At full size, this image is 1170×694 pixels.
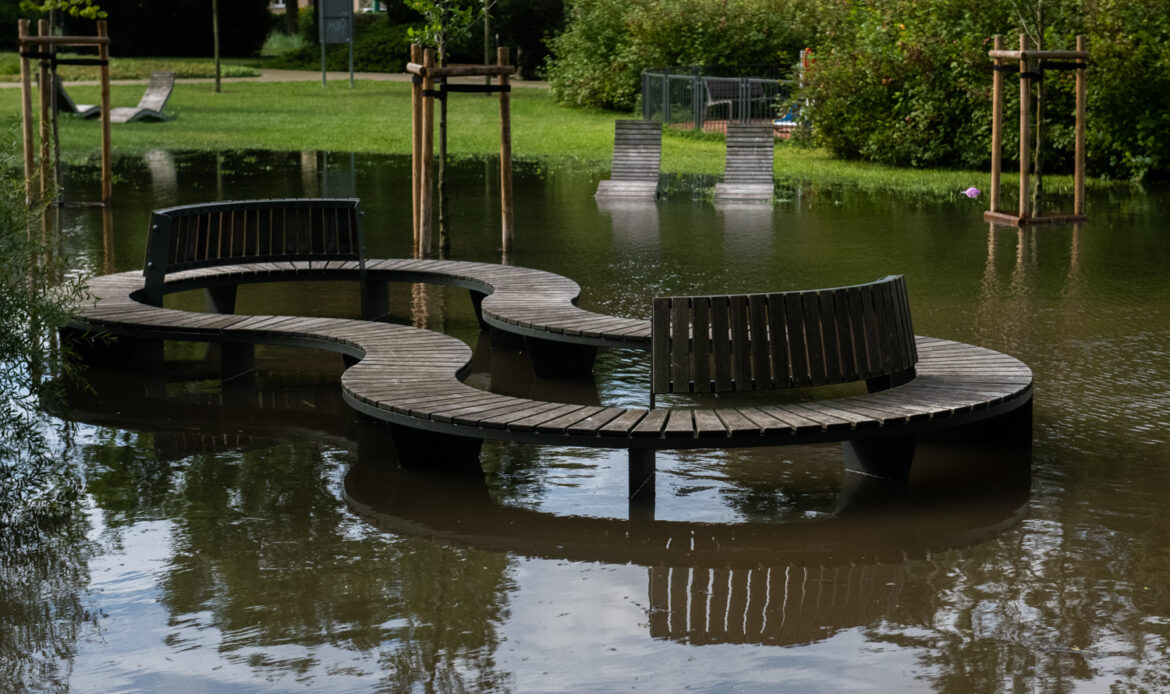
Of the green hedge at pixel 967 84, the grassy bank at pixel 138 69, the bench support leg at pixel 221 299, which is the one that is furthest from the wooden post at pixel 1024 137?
the grassy bank at pixel 138 69

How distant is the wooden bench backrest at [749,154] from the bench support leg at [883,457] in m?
11.6

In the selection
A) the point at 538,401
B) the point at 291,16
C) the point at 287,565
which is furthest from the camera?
the point at 291,16

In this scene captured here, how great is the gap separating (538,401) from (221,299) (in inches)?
156

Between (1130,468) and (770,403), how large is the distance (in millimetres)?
2128

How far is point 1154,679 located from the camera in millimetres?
4832

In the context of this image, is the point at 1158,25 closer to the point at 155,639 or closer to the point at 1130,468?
the point at 1130,468

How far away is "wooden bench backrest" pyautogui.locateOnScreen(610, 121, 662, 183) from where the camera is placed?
19000mm

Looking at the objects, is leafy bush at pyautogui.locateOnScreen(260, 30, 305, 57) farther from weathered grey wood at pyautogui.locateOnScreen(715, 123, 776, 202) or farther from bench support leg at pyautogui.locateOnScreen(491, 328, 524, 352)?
bench support leg at pyautogui.locateOnScreen(491, 328, 524, 352)

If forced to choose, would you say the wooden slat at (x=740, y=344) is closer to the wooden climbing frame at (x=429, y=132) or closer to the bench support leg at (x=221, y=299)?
the bench support leg at (x=221, y=299)

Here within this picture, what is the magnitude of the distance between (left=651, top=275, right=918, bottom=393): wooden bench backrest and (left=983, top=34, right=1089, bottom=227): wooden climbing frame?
29.6 ft

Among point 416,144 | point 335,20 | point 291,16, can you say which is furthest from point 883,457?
point 291,16

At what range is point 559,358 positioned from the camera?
914 cm

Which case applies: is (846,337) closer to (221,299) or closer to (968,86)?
(221,299)

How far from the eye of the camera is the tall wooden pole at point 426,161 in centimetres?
1392
